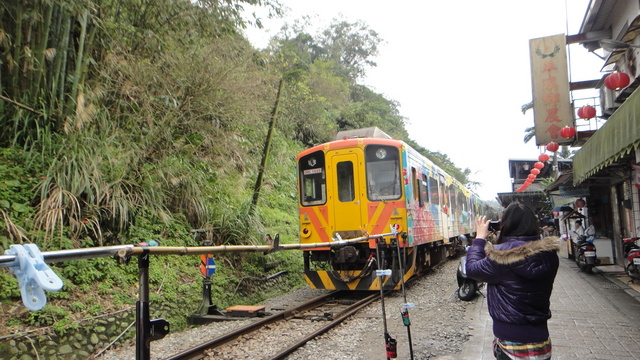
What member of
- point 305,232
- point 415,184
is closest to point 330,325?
point 305,232

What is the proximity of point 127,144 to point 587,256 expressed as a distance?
1026cm

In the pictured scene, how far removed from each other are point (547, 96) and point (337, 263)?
8.15 metres

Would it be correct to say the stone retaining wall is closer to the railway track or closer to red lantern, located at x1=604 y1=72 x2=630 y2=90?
the railway track

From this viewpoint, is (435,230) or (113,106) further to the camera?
(435,230)

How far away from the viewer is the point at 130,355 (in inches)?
201

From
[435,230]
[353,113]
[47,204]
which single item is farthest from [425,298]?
[353,113]

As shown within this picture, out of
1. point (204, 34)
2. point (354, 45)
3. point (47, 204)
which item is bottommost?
point (47, 204)

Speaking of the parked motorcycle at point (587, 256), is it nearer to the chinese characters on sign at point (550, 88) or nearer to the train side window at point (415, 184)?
the chinese characters on sign at point (550, 88)

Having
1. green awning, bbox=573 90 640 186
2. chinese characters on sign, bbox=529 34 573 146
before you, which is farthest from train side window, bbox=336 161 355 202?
chinese characters on sign, bbox=529 34 573 146

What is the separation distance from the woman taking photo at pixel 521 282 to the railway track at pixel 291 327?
2660 millimetres

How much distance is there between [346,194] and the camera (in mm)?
8250

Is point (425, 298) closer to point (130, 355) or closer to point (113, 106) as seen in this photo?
point (130, 355)

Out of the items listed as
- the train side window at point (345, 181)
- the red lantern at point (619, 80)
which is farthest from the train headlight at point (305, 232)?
the red lantern at point (619, 80)

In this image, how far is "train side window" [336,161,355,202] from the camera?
821 cm
